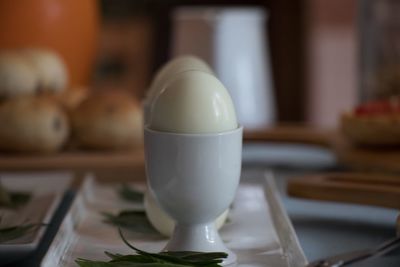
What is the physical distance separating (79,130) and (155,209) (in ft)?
1.29

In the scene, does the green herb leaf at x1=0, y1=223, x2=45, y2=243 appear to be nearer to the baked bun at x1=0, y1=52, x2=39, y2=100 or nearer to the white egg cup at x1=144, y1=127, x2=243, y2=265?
the white egg cup at x1=144, y1=127, x2=243, y2=265

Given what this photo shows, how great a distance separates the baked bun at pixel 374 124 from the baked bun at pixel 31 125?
0.36m

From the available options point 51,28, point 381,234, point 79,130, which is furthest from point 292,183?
point 51,28

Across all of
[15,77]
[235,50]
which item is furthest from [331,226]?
[235,50]

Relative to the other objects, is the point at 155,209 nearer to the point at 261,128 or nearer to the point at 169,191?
the point at 169,191

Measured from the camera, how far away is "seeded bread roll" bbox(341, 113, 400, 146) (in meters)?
0.95

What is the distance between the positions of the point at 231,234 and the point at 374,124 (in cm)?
41

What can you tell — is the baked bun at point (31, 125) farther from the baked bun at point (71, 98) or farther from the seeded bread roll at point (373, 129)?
the seeded bread roll at point (373, 129)

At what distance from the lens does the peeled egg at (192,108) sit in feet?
1.65

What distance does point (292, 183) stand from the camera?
2.42 feet

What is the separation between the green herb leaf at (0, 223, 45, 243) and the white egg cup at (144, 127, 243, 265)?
118 millimetres

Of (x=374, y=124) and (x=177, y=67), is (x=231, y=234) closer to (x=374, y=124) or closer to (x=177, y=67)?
(x=177, y=67)

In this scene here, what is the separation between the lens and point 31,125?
3.07 feet

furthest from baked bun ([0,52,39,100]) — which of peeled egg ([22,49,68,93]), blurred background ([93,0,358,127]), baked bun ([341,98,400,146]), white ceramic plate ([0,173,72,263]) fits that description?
blurred background ([93,0,358,127])
